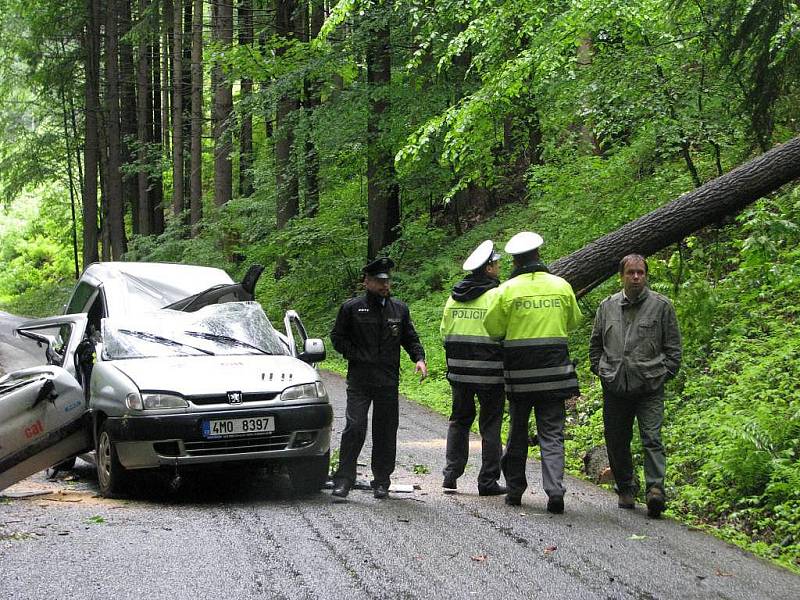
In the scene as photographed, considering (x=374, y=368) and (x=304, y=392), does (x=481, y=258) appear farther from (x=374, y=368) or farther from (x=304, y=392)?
(x=304, y=392)

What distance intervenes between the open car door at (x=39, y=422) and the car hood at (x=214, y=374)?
53cm

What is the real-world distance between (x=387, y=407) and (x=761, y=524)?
310 centimetres

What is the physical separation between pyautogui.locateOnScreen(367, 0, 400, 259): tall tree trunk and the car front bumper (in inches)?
620

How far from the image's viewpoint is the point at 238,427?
7.73m

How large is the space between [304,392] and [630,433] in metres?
2.75

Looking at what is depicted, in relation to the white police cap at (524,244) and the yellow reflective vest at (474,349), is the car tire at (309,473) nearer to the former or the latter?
the yellow reflective vest at (474,349)

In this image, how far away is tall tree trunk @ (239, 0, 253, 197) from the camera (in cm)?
2512

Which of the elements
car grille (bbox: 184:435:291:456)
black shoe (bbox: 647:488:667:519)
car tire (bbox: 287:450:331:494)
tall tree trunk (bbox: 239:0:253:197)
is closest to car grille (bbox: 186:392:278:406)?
car grille (bbox: 184:435:291:456)

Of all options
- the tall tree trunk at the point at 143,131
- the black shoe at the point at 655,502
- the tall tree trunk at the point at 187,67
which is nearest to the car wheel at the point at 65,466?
the black shoe at the point at 655,502

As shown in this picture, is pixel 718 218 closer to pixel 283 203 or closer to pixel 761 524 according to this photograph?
pixel 761 524

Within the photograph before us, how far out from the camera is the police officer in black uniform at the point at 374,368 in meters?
8.12

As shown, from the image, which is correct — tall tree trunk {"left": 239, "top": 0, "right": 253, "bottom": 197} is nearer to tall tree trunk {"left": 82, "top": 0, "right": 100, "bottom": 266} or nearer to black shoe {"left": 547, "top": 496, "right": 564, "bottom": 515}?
tall tree trunk {"left": 82, "top": 0, "right": 100, "bottom": 266}

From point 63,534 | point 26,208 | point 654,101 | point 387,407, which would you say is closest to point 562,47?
point 654,101

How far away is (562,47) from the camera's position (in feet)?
46.7
